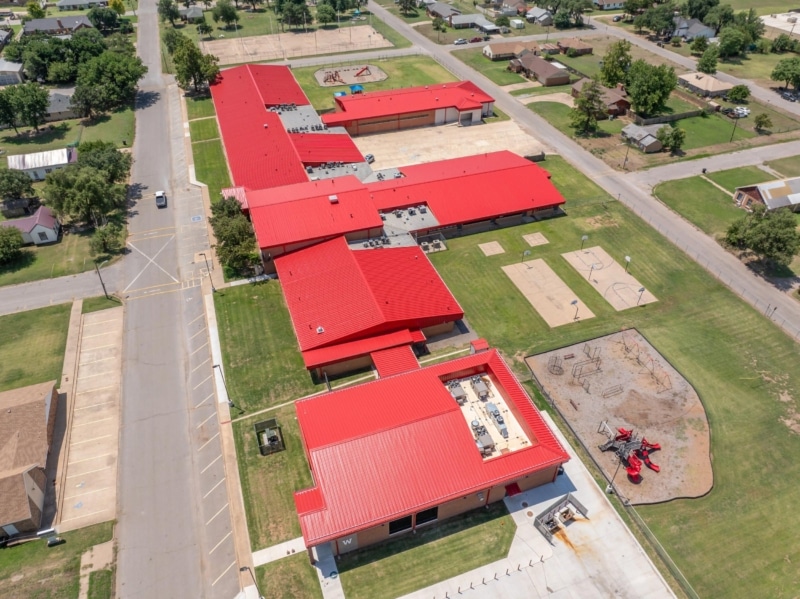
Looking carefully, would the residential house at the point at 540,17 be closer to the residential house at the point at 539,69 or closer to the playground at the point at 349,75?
the residential house at the point at 539,69

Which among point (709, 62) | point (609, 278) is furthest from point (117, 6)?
point (609, 278)

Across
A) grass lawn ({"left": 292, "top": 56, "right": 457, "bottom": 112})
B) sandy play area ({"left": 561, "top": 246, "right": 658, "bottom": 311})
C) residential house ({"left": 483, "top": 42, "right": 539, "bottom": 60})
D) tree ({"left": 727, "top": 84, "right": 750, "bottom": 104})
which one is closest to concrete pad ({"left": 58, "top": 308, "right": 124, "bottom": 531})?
sandy play area ({"left": 561, "top": 246, "right": 658, "bottom": 311})

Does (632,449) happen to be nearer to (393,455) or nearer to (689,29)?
(393,455)

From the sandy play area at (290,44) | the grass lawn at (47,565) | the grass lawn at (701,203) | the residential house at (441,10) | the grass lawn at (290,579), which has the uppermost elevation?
the residential house at (441,10)

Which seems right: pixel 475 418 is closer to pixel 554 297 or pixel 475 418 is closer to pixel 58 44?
pixel 554 297

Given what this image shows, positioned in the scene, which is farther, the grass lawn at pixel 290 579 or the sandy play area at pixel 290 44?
the sandy play area at pixel 290 44

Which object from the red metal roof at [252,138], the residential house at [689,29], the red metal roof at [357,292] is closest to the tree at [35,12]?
the red metal roof at [252,138]
